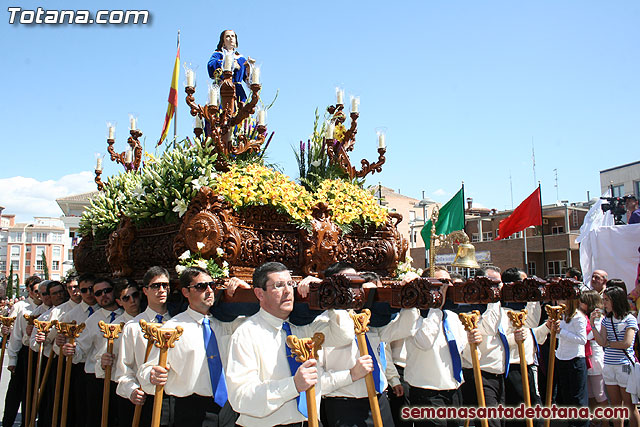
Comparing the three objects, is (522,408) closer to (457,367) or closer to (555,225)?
(457,367)

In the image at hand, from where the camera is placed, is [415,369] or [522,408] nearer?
[415,369]

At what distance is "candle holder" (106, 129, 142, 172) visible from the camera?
322 inches

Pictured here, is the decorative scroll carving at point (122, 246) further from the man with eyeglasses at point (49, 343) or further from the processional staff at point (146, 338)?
the processional staff at point (146, 338)

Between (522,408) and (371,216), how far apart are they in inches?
90.2

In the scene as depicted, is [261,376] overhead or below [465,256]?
below

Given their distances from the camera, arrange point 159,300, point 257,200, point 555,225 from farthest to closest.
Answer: point 555,225
point 257,200
point 159,300

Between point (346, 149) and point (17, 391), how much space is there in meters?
4.99

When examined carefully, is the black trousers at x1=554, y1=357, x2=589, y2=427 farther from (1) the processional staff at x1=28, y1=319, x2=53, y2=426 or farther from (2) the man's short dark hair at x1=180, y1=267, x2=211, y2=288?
(1) the processional staff at x1=28, y1=319, x2=53, y2=426

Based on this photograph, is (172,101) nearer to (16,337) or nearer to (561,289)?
(16,337)

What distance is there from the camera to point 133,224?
224 inches

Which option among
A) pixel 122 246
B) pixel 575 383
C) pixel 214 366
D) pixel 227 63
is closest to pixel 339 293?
pixel 214 366

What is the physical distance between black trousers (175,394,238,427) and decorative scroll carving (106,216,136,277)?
2196 millimetres

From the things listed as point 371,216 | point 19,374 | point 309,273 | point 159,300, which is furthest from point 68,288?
point 371,216

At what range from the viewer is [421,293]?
354 centimetres
